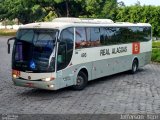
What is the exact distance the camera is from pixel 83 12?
183 ft

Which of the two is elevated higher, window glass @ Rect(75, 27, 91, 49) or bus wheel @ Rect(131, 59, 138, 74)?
window glass @ Rect(75, 27, 91, 49)

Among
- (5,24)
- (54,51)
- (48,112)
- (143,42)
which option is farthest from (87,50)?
(5,24)

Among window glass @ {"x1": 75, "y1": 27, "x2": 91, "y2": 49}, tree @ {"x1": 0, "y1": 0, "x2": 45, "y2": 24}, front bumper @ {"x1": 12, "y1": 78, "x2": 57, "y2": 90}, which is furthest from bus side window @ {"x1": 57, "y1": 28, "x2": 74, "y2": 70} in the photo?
tree @ {"x1": 0, "y1": 0, "x2": 45, "y2": 24}

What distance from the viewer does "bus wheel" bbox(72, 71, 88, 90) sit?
50.3ft

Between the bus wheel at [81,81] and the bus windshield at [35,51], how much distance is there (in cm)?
197

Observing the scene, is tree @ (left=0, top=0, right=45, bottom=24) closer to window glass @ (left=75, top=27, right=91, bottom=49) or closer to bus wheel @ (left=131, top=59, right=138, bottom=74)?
bus wheel @ (left=131, top=59, right=138, bottom=74)

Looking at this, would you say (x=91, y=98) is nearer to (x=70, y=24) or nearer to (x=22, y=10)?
(x=70, y=24)

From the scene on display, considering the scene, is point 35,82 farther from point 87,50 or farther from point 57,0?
point 57,0

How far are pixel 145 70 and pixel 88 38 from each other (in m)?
7.41

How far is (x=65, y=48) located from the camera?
46.7ft

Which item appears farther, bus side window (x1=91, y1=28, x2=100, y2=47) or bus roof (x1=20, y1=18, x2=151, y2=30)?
bus side window (x1=91, y1=28, x2=100, y2=47)

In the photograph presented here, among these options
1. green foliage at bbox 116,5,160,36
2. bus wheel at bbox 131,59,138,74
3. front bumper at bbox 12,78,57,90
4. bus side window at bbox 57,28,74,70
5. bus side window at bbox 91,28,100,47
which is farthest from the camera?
green foliage at bbox 116,5,160,36

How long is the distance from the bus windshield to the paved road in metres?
1.13

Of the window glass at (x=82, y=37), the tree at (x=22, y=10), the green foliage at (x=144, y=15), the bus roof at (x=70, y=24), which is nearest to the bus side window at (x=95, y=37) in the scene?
the bus roof at (x=70, y=24)
